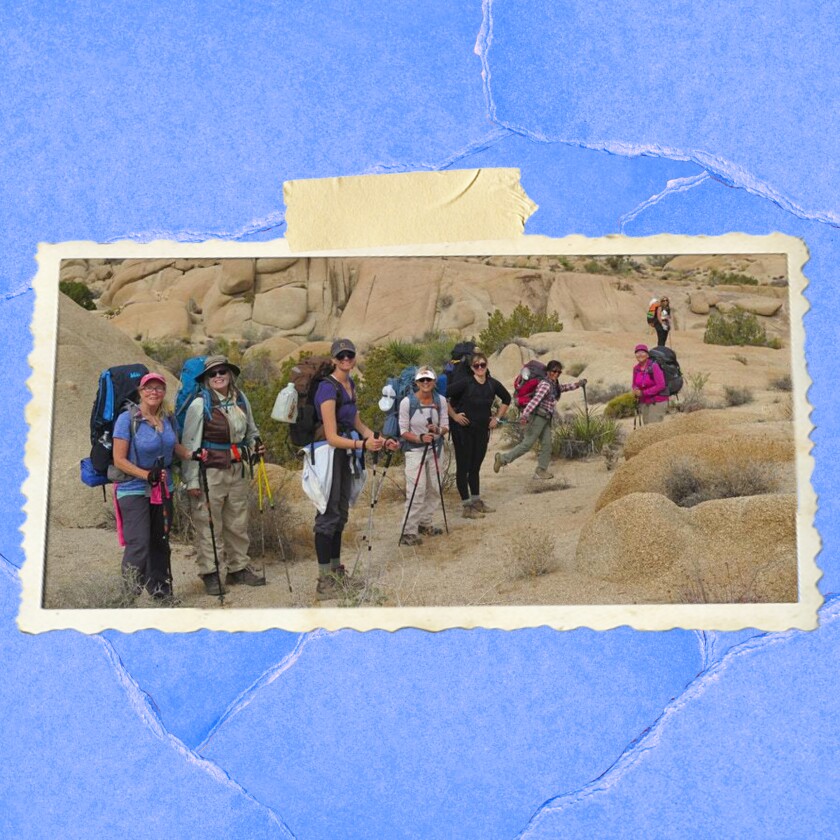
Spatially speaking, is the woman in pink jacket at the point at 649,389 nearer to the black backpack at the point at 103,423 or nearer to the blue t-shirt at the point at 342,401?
the blue t-shirt at the point at 342,401

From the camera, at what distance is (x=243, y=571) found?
289 inches

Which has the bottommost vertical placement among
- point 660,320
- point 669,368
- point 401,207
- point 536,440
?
point 536,440

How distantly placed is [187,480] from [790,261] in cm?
436

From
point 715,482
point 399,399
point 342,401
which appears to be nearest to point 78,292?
point 342,401

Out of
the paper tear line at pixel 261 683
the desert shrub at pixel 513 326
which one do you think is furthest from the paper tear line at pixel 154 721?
the desert shrub at pixel 513 326

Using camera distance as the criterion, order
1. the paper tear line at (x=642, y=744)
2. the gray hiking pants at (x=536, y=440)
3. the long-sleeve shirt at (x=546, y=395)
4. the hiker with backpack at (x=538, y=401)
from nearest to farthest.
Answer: the paper tear line at (x=642, y=744) → the gray hiking pants at (x=536, y=440) → the hiker with backpack at (x=538, y=401) → the long-sleeve shirt at (x=546, y=395)

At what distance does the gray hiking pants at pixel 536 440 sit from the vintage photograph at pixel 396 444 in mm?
51

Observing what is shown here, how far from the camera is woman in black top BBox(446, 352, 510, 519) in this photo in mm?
8273

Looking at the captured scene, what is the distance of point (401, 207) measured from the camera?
681cm

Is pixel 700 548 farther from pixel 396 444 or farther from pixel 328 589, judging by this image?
pixel 328 589

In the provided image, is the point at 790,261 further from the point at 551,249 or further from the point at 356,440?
the point at 356,440

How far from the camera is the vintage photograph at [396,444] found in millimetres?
7023

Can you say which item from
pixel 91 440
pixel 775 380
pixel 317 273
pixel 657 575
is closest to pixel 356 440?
pixel 317 273

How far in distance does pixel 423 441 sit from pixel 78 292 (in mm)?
2710
